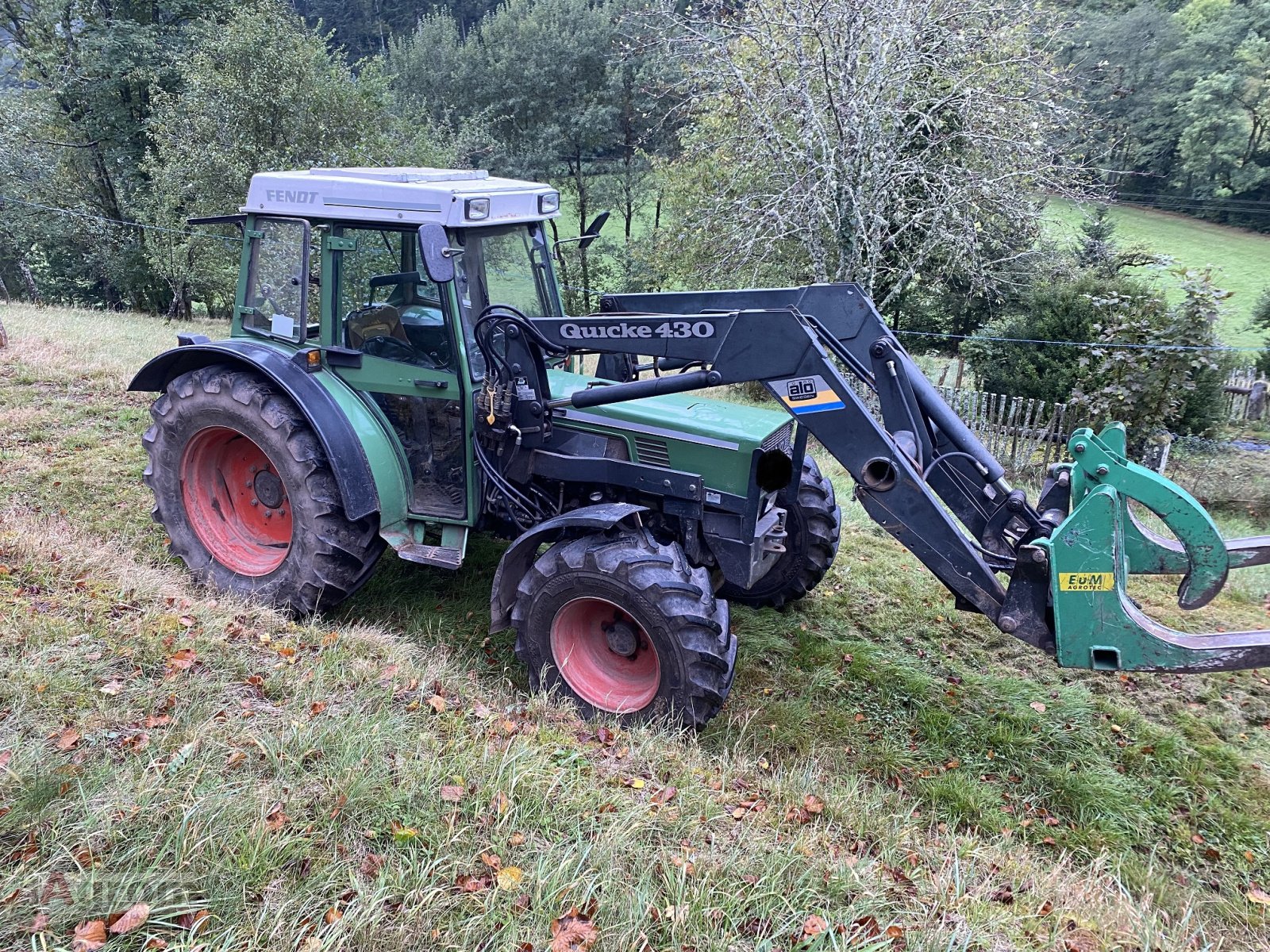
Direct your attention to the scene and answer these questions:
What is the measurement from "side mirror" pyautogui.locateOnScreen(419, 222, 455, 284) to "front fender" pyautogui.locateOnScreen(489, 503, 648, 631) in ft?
4.34

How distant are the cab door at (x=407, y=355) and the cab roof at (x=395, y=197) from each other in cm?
15

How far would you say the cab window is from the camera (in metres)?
4.59

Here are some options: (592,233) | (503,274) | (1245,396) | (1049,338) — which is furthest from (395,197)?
(1245,396)

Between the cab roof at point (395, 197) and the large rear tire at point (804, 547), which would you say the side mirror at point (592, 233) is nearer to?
the cab roof at point (395, 197)

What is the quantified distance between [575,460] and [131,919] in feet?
9.40

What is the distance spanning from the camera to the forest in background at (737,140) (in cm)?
1176

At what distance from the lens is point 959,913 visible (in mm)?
2725

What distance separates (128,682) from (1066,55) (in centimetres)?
3589

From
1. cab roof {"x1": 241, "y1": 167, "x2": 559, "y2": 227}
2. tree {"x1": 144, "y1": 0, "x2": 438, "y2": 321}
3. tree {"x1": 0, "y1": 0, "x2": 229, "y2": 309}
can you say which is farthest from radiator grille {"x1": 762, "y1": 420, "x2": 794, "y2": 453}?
tree {"x1": 0, "y1": 0, "x2": 229, "y2": 309}

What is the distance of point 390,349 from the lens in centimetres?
473

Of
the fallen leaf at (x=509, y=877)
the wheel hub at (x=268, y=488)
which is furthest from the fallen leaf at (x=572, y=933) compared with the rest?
the wheel hub at (x=268, y=488)

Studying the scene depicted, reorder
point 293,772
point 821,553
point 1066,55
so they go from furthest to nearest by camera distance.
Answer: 1. point 1066,55
2. point 821,553
3. point 293,772

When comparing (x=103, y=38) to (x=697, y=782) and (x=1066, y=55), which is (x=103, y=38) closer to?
(x=697, y=782)

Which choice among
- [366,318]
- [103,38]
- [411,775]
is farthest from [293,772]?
[103,38]
